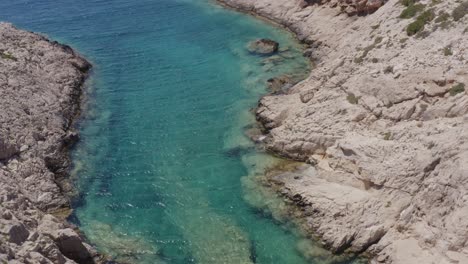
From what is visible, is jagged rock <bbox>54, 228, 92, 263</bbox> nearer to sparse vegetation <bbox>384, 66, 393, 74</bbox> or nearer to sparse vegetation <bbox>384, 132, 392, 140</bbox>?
sparse vegetation <bbox>384, 132, 392, 140</bbox>

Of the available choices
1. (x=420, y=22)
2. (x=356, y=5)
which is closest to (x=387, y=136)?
(x=420, y=22)

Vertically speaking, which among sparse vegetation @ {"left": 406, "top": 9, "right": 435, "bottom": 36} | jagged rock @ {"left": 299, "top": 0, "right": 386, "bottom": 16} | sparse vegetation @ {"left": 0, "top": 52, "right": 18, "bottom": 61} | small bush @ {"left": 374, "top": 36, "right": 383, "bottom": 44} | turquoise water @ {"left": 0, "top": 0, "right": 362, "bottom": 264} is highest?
sparse vegetation @ {"left": 406, "top": 9, "right": 435, "bottom": 36}

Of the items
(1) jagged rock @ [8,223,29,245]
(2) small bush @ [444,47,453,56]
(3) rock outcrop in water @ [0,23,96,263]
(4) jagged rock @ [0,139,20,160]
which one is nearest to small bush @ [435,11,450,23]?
(2) small bush @ [444,47,453,56]

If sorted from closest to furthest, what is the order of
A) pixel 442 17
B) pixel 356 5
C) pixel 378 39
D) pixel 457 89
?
pixel 457 89 → pixel 442 17 → pixel 378 39 → pixel 356 5

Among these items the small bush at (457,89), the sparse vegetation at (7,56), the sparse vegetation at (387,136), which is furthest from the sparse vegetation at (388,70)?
the sparse vegetation at (7,56)

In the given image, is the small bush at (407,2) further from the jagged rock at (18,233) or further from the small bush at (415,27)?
the jagged rock at (18,233)

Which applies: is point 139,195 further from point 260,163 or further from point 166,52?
point 166,52

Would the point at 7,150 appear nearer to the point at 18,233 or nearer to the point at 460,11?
the point at 18,233
